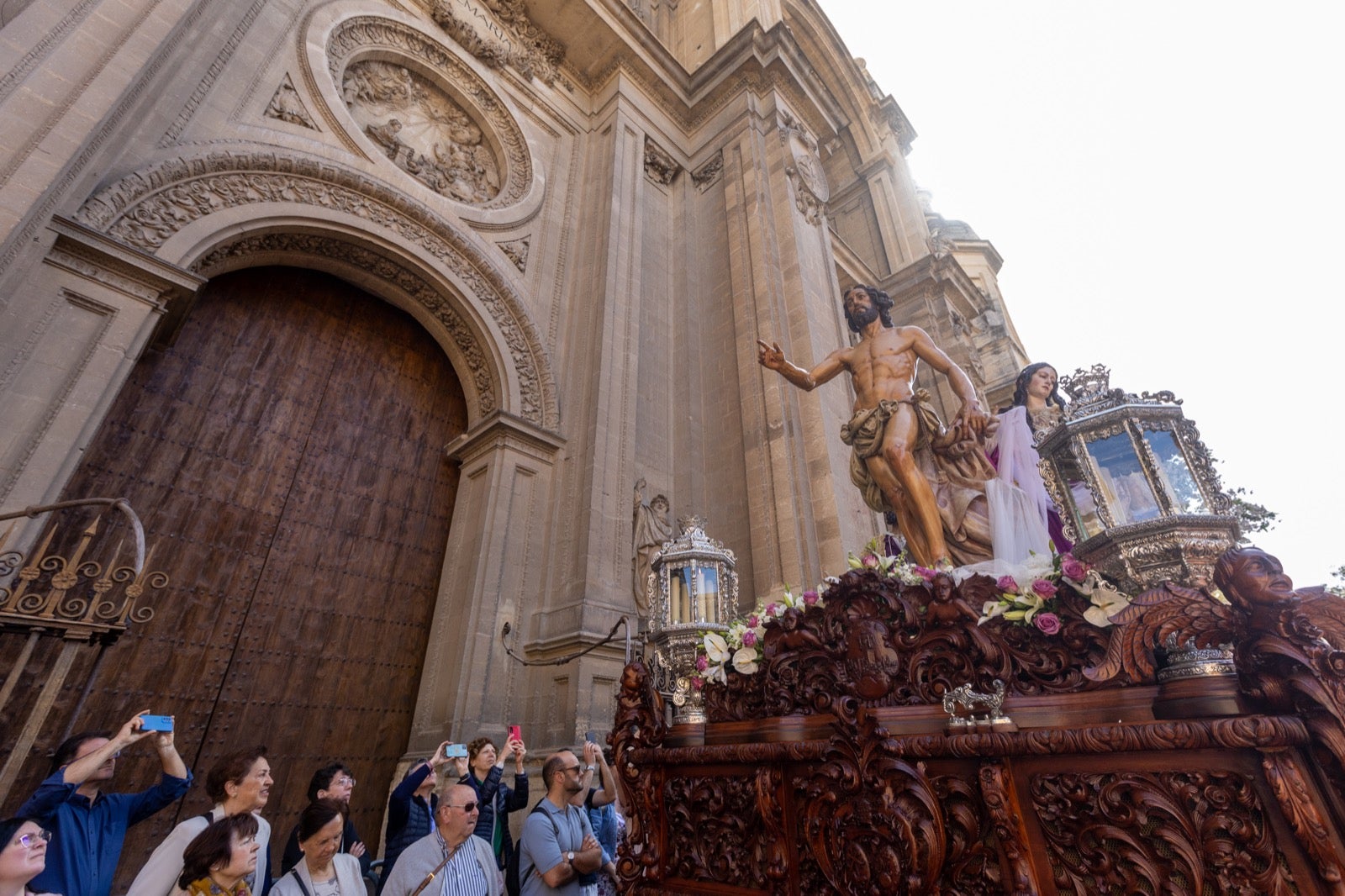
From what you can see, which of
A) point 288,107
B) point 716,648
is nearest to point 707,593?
point 716,648

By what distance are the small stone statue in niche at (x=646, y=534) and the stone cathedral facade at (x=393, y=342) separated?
0.15 m

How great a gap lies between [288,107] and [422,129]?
5.93 feet

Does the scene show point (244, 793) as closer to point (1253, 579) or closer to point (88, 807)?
point (88, 807)

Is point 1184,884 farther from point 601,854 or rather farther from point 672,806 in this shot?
point 601,854

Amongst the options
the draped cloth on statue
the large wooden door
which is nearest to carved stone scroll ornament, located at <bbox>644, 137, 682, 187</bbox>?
the large wooden door

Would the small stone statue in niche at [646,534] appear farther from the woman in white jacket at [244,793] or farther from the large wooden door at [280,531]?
the woman in white jacket at [244,793]

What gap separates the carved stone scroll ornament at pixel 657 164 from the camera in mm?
9414

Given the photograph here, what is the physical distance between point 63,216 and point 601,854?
16.7ft

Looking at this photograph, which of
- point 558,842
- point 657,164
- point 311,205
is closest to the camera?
point 558,842

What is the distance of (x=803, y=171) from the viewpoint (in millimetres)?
9062

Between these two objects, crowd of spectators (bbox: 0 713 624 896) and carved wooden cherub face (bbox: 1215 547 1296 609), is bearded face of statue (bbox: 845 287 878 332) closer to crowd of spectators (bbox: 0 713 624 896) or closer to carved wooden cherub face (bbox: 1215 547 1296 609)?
carved wooden cherub face (bbox: 1215 547 1296 609)

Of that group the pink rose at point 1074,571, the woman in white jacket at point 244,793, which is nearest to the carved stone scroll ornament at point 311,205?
the woman in white jacket at point 244,793

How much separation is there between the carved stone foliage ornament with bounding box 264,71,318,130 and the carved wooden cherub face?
745 centimetres

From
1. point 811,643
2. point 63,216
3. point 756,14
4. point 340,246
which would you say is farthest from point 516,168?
point 811,643
